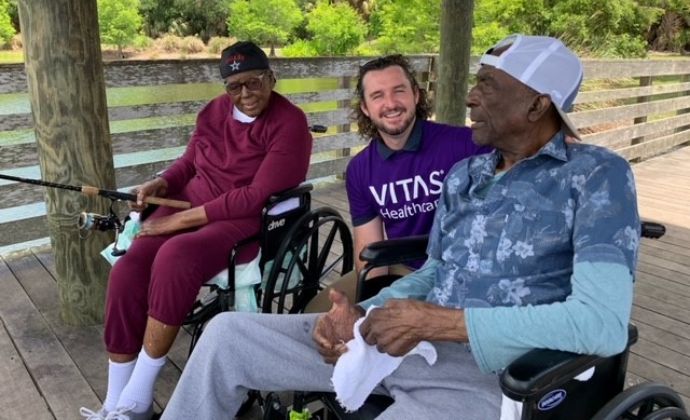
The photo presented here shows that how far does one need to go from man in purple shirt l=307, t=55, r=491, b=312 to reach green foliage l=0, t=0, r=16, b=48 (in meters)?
21.8

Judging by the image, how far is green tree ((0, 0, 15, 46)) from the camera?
19766 mm

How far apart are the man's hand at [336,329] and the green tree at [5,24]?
22.2 metres

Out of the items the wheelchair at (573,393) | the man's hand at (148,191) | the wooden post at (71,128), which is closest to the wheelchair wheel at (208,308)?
the man's hand at (148,191)

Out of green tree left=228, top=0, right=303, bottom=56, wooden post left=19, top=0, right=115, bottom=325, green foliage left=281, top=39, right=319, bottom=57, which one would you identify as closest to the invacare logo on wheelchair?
wooden post left=19, top=0, right=115, bottom=325

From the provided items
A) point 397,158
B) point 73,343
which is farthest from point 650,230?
point 73,343

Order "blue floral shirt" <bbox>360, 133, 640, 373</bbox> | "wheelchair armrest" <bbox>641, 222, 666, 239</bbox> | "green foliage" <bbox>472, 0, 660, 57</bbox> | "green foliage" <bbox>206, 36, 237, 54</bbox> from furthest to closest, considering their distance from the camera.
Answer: "green foliage" <bbox>206, 36, 237, 54</bbox> < "green foliage" <bbox>472, 0, 660, 57</bbox> < "wheelchair armrest" <bbox>641, 222, 666, 239</bbox> < "blue floral shirt" <bbox>360, 133, 640, 373</bbox>

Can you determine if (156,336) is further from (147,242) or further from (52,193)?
(52,193)

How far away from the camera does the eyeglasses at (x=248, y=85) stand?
1.91m

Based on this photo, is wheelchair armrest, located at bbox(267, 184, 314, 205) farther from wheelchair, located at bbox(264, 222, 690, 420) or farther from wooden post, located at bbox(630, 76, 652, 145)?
wooden post, located at bbox(630, 76, 652, 145)

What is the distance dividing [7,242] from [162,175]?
158cm

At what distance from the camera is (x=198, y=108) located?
147 inches

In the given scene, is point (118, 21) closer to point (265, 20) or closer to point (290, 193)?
point (265, 20)

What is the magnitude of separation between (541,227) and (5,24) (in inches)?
920

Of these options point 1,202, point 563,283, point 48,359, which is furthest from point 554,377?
point 1,202
